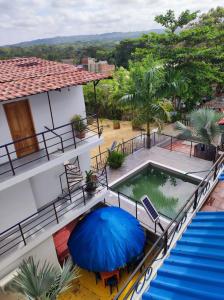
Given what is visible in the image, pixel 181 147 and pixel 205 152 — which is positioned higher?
pixel 205 152

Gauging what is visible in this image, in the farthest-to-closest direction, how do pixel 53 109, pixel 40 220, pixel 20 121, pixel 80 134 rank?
1. pixel 80 134
2. pixel 53 109
3. pixel 40 220
4. pixel 20 121

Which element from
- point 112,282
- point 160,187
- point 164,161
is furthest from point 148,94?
point 112,282

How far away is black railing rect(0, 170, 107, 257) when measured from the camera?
8.60 m

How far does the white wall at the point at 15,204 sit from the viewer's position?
29.3ft

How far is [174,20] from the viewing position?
24.4m

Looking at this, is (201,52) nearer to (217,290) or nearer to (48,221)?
(48,221)

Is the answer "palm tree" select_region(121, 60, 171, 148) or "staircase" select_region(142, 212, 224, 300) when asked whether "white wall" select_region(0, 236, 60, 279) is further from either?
"palm tree" select_region(121, 60, 171, 148)

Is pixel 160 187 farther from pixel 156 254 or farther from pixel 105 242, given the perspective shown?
pixel 156 254

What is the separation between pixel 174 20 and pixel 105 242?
23.6 meters

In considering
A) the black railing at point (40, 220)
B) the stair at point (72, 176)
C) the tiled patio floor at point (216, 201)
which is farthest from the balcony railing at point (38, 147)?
the tiled patio floor at point (216, 201)

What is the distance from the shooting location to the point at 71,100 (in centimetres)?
1045

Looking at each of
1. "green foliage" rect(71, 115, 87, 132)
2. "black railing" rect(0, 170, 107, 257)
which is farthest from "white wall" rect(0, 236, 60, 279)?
"green foliage" rect(71, 115, 87, 132)

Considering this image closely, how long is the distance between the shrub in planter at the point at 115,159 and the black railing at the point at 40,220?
482 cm

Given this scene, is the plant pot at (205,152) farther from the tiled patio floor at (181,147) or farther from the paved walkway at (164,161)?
the tiled patio floor at (181,147)
